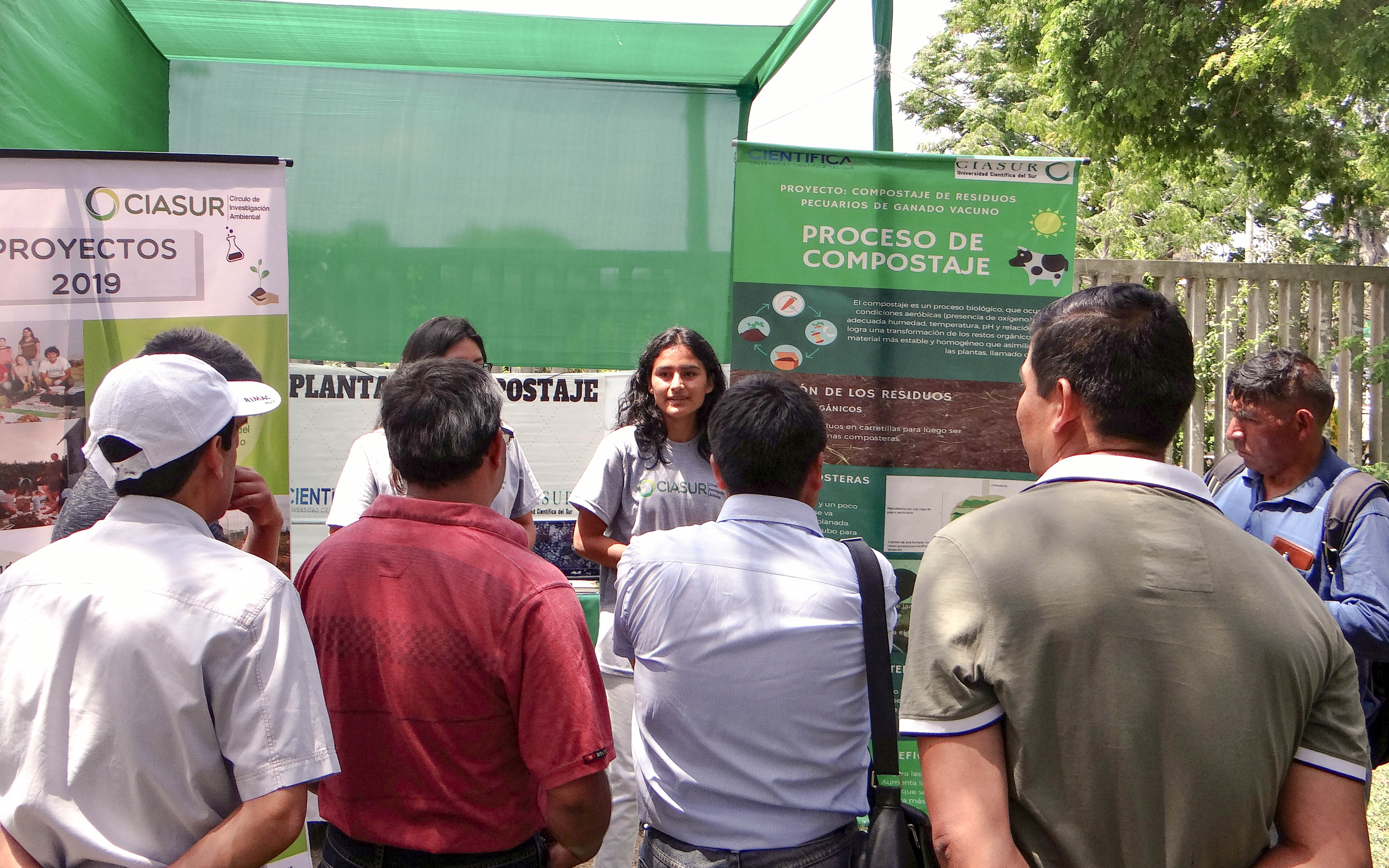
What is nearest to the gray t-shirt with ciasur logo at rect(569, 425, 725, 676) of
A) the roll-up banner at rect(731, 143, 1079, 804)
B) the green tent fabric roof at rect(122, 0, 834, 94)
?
the roll-up banner at rect(731, 143, 1079, 804)

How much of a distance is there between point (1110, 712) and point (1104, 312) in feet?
1.68

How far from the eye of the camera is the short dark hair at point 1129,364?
126cm

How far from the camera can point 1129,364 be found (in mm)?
1265

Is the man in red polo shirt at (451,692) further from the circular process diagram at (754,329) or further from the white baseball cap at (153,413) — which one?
the circular process diagram at (754,329)

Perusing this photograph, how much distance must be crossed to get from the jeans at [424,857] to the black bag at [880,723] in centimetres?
56

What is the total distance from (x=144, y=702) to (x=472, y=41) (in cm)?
328

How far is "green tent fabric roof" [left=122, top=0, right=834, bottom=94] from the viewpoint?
3775 millimetres

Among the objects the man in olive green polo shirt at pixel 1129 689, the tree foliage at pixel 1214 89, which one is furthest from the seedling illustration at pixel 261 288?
the tree foliage at pixel 1214 89

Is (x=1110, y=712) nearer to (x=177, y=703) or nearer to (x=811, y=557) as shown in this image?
(x=811, y=557)

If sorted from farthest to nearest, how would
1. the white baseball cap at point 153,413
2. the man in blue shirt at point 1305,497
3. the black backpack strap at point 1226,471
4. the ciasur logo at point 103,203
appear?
1. the black backpack strap at point 1226,471
2. the ciasur logo at point 103,203
3. the man in blue shirt at point 1305,497
4. the white baseball cap at point 153,413

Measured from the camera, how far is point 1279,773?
3.95 ft

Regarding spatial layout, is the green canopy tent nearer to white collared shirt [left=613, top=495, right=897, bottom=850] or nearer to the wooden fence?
white collared shirt [left=613, top=495, right=897, bottom=850]

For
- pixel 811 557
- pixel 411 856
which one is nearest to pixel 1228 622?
pixel 811 557

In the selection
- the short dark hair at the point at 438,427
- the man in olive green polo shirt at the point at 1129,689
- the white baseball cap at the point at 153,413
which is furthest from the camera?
the short dark hair at the point at 438,427
